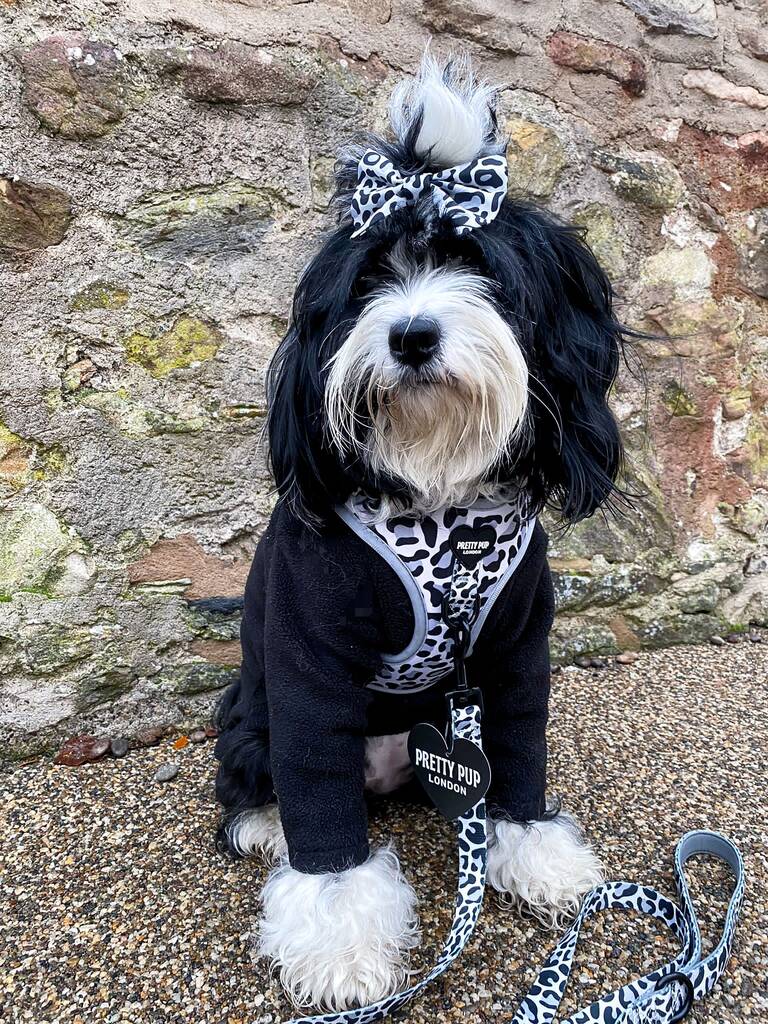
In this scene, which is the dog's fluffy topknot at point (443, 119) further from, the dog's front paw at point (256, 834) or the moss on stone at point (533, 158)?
the dog's front paw at point (256, 834)

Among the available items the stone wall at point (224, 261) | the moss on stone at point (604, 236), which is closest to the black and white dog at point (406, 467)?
the stone wall at point (224, 261)

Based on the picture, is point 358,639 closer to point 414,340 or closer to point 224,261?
point 414,340

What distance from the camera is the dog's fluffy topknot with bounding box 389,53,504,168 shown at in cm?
116

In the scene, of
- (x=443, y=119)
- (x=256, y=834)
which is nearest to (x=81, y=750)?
(x=256, y=834)

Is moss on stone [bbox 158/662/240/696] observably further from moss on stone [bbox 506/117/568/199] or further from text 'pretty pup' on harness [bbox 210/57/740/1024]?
moss on stone [bbox 506/117/568/199]

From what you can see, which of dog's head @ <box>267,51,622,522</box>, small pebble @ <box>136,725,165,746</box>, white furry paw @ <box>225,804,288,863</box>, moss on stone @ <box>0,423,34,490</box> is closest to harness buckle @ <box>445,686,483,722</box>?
dog's head @ <box>267,51,622,522</box>

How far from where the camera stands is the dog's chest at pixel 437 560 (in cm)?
130

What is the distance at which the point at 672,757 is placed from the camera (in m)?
1.89

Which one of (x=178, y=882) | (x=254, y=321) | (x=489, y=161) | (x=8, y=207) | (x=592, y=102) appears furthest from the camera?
(x=592, y=102)

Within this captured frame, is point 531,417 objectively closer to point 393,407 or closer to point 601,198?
point 393,407

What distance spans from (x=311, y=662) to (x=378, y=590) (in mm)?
164

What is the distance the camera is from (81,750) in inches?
78.4

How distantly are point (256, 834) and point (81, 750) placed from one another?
0.66 m

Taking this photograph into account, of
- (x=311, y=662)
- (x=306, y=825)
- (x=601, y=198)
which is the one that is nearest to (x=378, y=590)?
(x=311, y=662)
